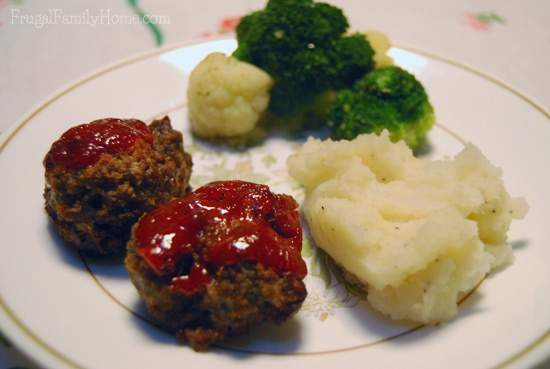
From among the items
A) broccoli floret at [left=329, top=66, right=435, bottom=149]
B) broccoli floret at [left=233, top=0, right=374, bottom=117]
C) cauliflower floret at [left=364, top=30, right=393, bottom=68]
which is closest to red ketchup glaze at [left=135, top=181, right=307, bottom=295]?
broccoli floret at [left=329, top=66, right=435, bottom=149]

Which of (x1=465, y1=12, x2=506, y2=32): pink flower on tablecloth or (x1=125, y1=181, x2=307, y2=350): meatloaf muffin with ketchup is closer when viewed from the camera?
(x1=125, y1=181, x2=307, y2=350): meatloaf muffin with ketchup

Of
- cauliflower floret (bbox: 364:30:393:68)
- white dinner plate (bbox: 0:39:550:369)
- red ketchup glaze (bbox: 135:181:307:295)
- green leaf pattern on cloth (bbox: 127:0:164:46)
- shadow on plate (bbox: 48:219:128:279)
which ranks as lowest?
green leaf pattern on cloth (bbox: 127:0:164:46)

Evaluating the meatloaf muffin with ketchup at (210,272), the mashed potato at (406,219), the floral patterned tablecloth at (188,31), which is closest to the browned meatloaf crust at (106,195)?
the meatloaf muffin with ketchup at (210,272)

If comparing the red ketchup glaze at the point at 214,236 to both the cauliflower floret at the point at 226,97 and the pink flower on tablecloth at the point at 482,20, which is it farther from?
the pink flower on tablecloth at the point at 482,20

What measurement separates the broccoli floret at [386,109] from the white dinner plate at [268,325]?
29 centimetres

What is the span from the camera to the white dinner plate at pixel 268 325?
9.43 ft

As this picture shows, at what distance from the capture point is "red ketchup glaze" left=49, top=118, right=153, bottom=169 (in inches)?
128

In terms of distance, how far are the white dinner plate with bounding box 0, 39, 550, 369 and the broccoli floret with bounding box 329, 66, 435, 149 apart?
0.29 metres

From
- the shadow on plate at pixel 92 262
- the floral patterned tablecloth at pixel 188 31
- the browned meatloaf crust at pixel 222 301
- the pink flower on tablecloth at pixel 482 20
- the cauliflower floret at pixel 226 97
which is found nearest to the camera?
the browned meatloaf crust at pixel 222 301

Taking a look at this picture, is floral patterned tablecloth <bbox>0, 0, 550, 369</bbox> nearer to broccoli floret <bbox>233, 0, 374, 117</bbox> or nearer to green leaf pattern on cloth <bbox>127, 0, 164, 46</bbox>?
green leaf pattern on cloth <bbox>127, 0, 164, 46</bbox>

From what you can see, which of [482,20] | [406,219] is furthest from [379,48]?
[482,20]

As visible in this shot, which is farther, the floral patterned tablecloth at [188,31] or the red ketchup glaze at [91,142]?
the floral patterned tablecloth at [188,31]

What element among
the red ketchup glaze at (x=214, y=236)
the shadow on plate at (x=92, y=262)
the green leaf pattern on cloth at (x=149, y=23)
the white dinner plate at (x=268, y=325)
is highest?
the red ketchup glaze at (x=214, y=236)

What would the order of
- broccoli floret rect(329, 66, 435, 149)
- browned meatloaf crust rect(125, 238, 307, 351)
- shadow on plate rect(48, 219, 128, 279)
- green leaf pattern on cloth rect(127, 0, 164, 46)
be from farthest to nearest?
green leaf pattern on cloth rect(127, 0, 164, 46) < broccoli floret rect(329, 66, 435, 149) < shadow on plate rect(48, 219, 128, 279) < browned meatloaf crust rect(125, 238, 307, 351)
